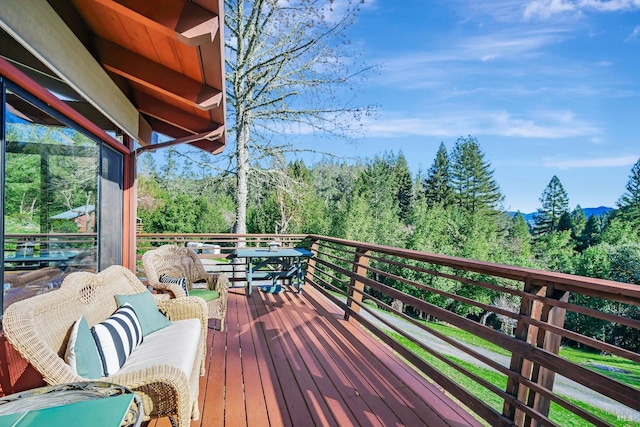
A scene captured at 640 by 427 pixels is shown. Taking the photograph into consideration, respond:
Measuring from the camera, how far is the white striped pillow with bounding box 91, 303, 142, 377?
178cm

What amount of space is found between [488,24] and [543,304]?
26180 millimetres

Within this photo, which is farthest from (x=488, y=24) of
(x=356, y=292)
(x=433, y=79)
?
(x=356, y=292)

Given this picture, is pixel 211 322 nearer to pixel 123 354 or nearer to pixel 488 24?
pixel 123 354

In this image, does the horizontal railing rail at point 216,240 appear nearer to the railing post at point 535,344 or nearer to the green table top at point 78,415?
the railing post at point 535,344

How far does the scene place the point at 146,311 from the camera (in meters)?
2.47

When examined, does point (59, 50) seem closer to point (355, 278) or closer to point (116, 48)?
point (116, 48)

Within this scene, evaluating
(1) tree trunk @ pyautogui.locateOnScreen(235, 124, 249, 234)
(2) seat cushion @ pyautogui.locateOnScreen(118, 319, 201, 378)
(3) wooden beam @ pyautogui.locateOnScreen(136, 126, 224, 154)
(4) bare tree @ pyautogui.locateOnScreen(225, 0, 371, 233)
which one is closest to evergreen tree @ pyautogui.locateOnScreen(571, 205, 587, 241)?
(4) bare tree @ pyautogui.locateOnScreen(225, 0, 371, 233)

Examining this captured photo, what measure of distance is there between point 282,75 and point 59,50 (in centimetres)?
716

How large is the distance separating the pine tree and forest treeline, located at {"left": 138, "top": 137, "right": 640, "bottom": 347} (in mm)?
97

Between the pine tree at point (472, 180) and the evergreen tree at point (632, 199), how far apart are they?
950 centimetres

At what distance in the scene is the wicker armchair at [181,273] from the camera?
3.44 meters

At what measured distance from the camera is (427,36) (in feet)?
64.1

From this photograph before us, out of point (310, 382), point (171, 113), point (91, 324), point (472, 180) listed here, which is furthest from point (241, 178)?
point (472, 180)

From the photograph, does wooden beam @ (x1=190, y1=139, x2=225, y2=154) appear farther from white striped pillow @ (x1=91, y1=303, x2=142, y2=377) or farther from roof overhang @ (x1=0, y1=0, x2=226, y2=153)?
white striped pillow @ (x1=91, y1=303, x2=142, y2=377)
